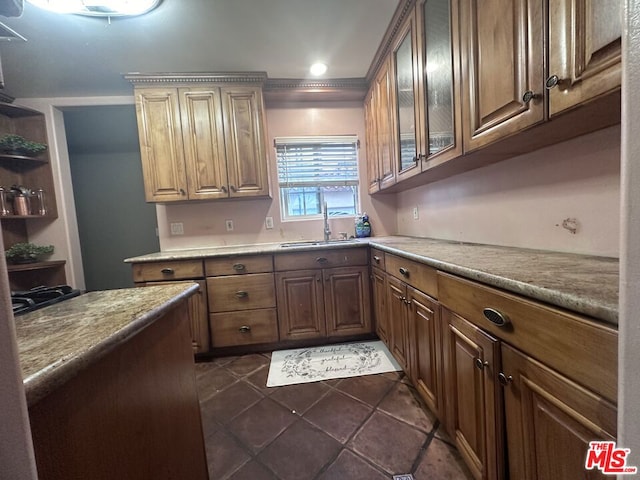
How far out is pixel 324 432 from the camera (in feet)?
4.52

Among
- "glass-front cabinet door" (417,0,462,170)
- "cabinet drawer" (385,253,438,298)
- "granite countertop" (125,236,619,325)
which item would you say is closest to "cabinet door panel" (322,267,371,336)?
"cabinet drawer" (385,253,438,298)

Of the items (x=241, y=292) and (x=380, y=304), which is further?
(x=241, y=292)

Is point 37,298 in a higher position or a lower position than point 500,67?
lower

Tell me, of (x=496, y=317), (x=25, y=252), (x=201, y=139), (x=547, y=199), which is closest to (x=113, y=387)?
(x=496, y=317)

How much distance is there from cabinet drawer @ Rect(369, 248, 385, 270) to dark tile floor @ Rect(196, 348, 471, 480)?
0.78m

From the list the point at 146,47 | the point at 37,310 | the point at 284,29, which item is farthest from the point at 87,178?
the point at 37,310

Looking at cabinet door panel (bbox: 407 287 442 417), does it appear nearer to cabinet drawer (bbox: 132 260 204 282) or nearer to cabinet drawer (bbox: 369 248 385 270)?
cabinet drawer (bbox: 369 248 385 270)

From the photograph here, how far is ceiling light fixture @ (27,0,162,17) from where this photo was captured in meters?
1.54

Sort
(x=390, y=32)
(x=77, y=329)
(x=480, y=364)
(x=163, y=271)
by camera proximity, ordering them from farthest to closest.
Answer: (x=163, y=271) → (x=390, y=32) → (x=480, y=364) → (x=77, y=329)

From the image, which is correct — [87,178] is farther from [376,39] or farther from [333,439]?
[333,439]

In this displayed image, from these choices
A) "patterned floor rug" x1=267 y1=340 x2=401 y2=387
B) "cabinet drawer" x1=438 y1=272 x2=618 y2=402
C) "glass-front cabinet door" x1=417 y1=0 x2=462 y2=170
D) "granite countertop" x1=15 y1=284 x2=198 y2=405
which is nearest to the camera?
"granite countertop" x1=15 y1=284 x2=198 y2=405

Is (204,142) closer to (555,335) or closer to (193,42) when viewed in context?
(193,42)

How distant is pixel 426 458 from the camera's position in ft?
3.91

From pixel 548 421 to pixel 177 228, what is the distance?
297 centimetres
